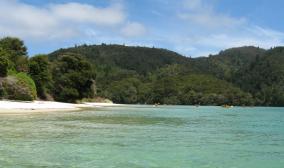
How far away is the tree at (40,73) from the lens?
85.5 meters

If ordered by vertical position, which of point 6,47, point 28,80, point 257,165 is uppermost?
point 6,47

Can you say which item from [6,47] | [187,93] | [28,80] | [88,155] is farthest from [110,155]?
[187,93]

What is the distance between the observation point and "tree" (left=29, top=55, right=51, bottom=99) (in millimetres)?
85500

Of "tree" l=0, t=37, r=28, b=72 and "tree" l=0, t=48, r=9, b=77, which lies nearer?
"tree" l=0, t=48, r=9, b=77

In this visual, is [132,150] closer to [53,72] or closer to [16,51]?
[16,51]

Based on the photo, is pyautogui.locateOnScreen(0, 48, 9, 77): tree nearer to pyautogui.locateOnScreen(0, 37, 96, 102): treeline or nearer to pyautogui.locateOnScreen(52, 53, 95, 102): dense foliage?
pyautogui.locateOnScreen(0, 37, 96, 102): treeline

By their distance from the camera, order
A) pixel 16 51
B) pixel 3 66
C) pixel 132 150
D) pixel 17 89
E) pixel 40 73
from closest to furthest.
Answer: pixel 132 150, pixel 17 89, pixel 3 66, pixel 40 73, pixel 16 51

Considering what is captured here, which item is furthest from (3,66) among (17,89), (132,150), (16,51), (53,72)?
(132,150)

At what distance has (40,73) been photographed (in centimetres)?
8538

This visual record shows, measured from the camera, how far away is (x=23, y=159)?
1675 centimetres

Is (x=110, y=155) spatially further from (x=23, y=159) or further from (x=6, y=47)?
(x=6, y=47)

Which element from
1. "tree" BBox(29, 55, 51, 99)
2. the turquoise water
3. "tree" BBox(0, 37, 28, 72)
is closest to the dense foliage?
"tree" BBox(29, 55, 51, 99)

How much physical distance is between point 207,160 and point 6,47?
79105mm

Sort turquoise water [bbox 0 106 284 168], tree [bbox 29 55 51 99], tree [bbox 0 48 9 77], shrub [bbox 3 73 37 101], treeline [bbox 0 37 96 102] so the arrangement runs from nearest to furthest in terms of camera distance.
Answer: turquoise water [bbox 0 106 284 168] < shrub [bbox 3 73 37 101] < tree [bbox 0 48 9 77] < tree [bbox 29 55 51 99] < treeline [bbox 0 37 96 102]
